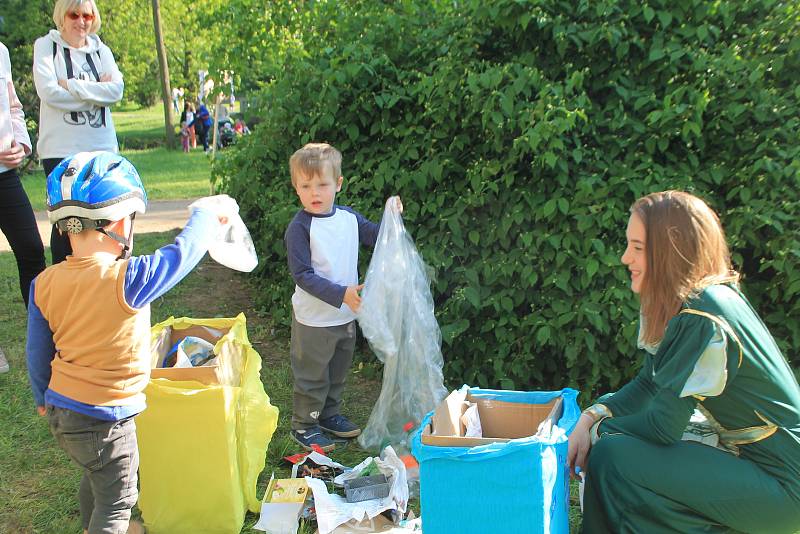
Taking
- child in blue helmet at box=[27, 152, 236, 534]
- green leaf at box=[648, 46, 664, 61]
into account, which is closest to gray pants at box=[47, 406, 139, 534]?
child in blue helmet at box=[27, 152, 236, 534]

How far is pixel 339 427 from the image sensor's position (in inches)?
151

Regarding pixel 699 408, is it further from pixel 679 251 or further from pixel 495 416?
pixel 495 416

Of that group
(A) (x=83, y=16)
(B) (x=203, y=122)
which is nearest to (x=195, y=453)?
(A) (x=83, y=16)

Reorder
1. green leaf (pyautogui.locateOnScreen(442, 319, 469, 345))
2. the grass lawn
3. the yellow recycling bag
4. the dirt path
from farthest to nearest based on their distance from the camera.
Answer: the grass lawn
the dirt path
green leaf (pyautogui.locateOnScreen(442, 319, 469, 345))
the yellow recycling bag

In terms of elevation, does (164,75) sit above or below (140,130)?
above

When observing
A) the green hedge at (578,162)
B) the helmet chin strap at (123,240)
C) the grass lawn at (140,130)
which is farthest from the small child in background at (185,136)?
the helmet chin strap at (123,240)

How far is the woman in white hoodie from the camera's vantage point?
4285 mm

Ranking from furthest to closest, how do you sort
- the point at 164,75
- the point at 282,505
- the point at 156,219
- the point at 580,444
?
the point at 164,75 < the point at 156,219 < the point at 282,505 < the point at 580,444

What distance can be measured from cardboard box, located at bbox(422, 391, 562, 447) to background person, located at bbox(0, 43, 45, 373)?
9.39 feet

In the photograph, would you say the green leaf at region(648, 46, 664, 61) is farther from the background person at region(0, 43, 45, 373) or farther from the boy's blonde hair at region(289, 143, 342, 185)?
the background person at region(0, 43, 45, 373)

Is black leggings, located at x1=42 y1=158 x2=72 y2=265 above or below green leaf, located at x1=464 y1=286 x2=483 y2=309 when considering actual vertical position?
above

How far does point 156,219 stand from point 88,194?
729 cm

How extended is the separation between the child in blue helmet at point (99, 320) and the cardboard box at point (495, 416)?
1.01 metres

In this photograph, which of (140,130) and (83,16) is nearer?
(83,16)
